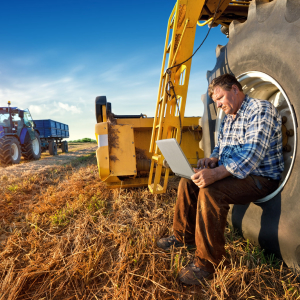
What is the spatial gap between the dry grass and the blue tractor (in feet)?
17.4

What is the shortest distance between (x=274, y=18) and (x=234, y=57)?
1.68 feet

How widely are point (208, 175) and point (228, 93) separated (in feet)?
2.21

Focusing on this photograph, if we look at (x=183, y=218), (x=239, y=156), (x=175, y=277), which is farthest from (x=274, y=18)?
(x=175, y=277)

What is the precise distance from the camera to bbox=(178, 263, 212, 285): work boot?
147cm

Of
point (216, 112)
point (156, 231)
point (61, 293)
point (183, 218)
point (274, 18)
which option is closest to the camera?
point (61, 293)

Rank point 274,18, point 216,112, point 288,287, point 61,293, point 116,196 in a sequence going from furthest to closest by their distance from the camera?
point 116,196 → point 216,112 → point 274,18 → point 61,293 → point 288,287

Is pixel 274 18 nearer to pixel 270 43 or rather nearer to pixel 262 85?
pixel 270 43

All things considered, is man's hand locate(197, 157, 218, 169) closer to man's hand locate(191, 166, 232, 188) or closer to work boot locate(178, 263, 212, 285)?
man's hand locate(191, 166, 232, 188)

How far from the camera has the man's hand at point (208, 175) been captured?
1.53 m

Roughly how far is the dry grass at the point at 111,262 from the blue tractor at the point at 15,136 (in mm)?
5314

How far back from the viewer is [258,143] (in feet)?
4.92

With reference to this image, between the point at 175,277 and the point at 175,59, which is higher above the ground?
the point at 175,59

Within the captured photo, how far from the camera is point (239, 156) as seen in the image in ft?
4.99

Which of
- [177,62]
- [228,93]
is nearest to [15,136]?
[177,62]
